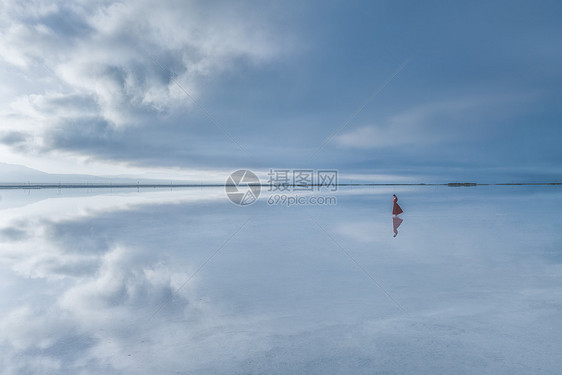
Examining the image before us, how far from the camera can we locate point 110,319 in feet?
15.2

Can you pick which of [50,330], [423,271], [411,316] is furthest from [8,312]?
[423,271]

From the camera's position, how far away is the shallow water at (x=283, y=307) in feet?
11.6

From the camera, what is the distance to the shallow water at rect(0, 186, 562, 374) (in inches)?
139

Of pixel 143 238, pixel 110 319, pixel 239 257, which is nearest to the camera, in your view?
pixel 110 319

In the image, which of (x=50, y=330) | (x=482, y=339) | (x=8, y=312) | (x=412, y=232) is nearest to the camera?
(x=482, y=339)

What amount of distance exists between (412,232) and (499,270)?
194 inches

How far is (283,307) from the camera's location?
16.3ft

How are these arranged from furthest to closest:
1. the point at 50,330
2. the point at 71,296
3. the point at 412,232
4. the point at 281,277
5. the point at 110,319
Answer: the point at 412,232 → the point at 281,277 → the point at 71,296 → the point at 110,319 → the point at 50,330

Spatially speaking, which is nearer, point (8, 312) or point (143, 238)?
point (8, 312)

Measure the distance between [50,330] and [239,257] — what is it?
4431 millimetres

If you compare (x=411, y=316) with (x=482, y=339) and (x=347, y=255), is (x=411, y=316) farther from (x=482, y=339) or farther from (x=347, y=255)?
(x=347, y=255)

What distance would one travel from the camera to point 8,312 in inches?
195

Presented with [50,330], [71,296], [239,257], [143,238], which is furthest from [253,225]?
[50,330]

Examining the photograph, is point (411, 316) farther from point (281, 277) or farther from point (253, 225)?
point (253, 225)
